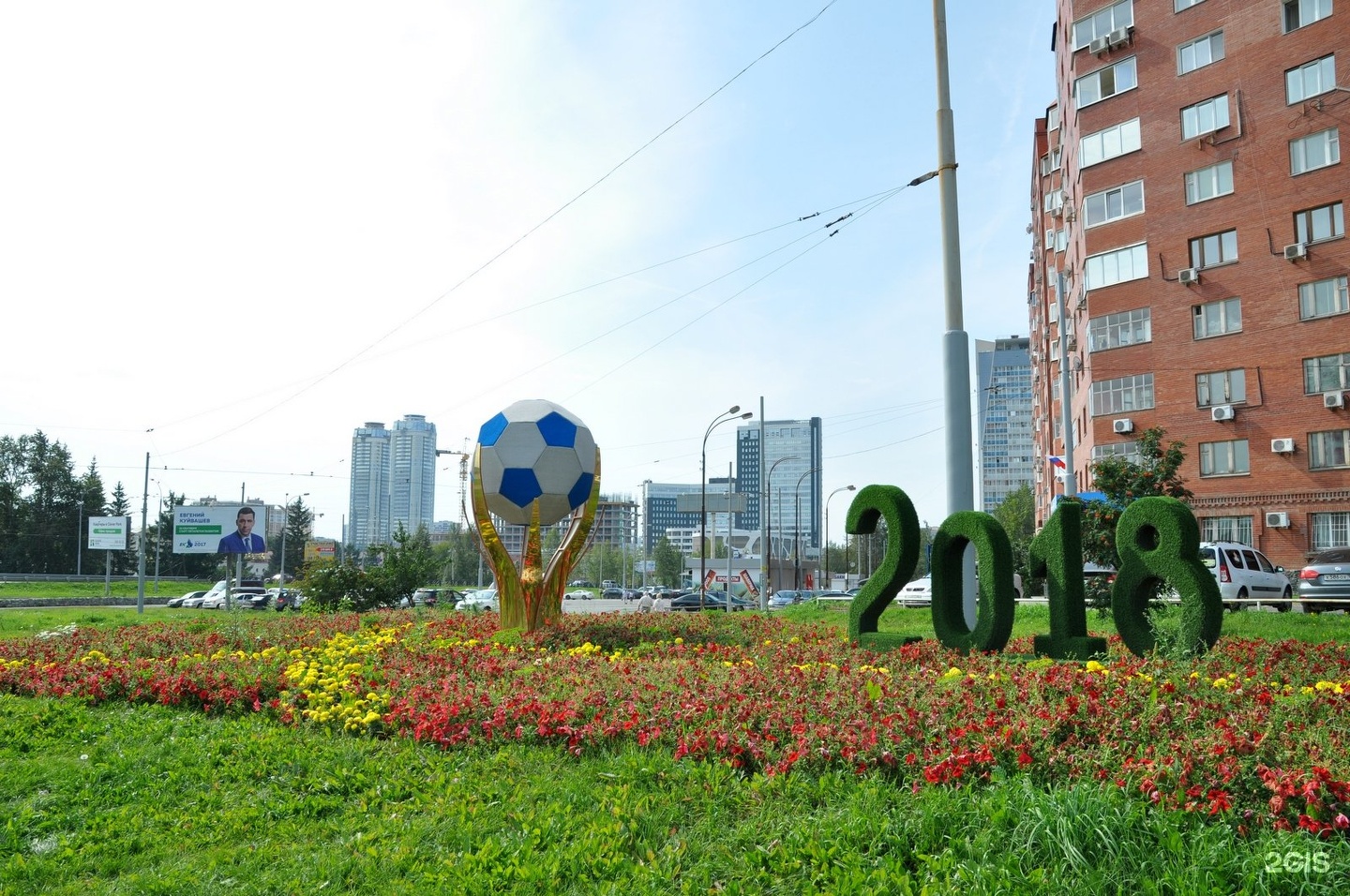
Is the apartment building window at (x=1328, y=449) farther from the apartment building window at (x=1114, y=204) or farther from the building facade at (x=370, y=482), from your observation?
the building facade at (x=370, y=482)

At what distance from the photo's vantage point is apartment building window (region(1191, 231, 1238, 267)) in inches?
1249

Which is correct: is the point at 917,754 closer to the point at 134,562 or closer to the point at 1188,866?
the point at 1188,866

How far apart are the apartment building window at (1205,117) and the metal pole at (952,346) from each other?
996 inches

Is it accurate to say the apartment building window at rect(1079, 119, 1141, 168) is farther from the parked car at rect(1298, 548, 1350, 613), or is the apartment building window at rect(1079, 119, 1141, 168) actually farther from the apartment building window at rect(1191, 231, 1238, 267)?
the parked car at rect(1298, 548, 1350, 613)

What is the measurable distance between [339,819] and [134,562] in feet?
282

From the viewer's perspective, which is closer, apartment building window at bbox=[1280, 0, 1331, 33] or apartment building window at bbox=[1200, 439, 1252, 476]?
apartment building window at bbox=[1280, 0, 1331, 33]

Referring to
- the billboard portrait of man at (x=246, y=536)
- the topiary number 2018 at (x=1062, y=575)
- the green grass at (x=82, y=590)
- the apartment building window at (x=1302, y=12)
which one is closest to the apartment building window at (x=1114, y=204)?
the apartment building window at (x=1302, y=12)

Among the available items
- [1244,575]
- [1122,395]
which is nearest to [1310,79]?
[1122,395]

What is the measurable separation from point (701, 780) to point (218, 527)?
160 feet

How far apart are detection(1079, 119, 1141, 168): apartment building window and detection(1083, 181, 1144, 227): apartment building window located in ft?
4.08

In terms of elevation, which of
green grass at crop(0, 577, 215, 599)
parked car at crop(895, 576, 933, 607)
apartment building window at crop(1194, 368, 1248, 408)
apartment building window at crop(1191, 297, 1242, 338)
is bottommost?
green grass at crop(0, 577, 215, 599)

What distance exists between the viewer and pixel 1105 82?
34.9 metres

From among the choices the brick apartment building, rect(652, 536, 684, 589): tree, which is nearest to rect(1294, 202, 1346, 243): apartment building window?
the brick apartment building

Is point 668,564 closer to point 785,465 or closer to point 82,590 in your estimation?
point 82,590
